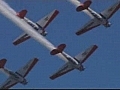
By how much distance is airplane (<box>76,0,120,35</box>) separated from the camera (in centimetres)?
1157

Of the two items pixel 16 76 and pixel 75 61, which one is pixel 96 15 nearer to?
pixel 75 61

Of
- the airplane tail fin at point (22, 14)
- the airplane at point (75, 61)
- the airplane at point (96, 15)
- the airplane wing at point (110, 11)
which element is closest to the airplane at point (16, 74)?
the airplane at point (75, 61)

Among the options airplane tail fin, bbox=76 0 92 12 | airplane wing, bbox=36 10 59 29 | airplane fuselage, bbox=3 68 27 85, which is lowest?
airplane fuselage, bbox=3 68 27 85

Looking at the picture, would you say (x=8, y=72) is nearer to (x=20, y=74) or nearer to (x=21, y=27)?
(x=20, y=74)

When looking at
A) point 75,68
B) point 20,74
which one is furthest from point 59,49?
point 20,74

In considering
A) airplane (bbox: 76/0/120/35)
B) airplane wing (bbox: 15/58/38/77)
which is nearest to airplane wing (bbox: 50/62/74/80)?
airplane wing (bbox: 15/58/38/77)

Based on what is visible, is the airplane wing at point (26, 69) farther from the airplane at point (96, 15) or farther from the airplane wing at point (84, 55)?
the airplane at point (96, 15)

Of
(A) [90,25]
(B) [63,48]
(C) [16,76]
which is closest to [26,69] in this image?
(C) [16,76]

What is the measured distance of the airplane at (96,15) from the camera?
11.6 meters

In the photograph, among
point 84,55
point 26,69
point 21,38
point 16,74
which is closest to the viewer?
point 26,69

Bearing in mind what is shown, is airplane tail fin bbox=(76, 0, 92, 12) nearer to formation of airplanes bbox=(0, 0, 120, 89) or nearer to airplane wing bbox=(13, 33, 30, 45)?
formation of airplanes bbox=(0, 0, 120, 89)

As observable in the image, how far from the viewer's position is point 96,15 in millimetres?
11891

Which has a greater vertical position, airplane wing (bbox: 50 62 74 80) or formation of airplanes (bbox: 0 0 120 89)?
formation of airplanes (bbox: 0 0 120 89)

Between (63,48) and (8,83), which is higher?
(8,83)
